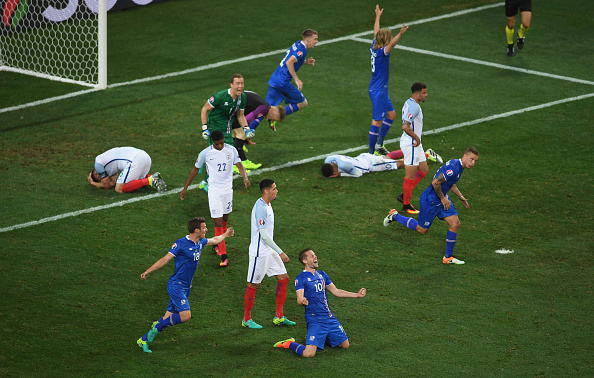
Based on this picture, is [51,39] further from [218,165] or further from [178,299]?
[178,299]

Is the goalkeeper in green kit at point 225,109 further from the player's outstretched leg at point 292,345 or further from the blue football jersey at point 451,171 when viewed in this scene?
the player's outstretched leg at point 292,345

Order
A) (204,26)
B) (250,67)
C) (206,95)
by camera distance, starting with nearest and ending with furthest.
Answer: (206,95) < (250,67) < (204,26)

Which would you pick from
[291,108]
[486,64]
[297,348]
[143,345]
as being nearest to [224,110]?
[291,108]

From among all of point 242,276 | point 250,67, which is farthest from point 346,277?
point 250,67

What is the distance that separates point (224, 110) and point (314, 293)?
493 cm

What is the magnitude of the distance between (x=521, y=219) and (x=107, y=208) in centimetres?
671

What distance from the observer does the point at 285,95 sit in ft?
51.8

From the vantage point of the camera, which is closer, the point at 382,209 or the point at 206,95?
the point at 382,209

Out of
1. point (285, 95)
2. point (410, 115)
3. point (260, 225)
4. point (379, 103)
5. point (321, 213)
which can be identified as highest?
point (410, 115)

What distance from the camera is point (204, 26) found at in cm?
2266

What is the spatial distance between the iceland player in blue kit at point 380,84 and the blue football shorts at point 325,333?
6221mm

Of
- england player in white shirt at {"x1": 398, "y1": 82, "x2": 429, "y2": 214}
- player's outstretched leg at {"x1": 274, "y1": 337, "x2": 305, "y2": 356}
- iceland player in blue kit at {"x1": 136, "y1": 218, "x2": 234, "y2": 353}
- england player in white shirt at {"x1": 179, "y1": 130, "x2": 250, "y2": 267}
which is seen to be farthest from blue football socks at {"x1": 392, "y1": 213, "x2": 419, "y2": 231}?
iceland player in blue kit at {"x1": 136, "y1": 218, "x2": 234, "y2": 353}

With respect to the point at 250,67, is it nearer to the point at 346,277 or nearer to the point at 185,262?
the point at 346,277

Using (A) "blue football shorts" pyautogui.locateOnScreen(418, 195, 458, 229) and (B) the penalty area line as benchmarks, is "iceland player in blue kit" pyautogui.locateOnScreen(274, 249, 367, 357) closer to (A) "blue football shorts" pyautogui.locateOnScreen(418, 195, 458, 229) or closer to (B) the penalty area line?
(A) "blue football shorts" pyautogui.locateOnScreen(418, 195, 458, 229)
